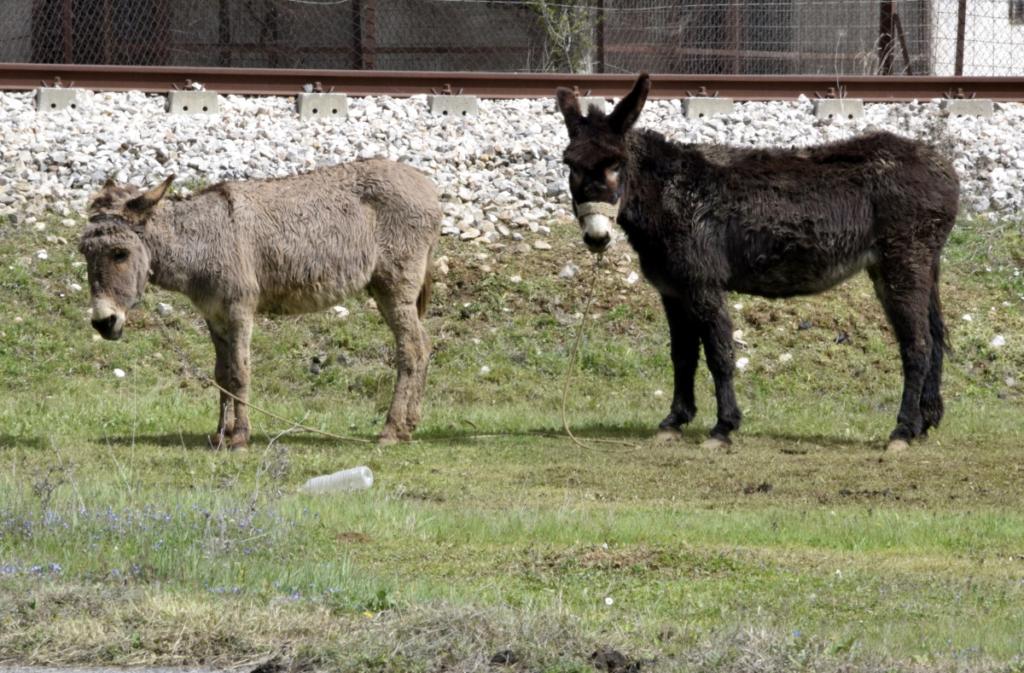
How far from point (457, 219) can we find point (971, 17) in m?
14.3

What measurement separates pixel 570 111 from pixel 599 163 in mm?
597

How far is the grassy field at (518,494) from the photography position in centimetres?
614

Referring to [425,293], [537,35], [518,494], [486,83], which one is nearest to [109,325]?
[425,293]

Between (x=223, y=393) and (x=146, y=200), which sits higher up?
(x=146, y=200)

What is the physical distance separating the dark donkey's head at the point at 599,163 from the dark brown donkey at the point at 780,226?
0.04 metres

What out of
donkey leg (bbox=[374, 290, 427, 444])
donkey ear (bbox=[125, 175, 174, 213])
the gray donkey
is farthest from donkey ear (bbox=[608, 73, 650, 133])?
donkey ear (bbox=[125, 175, 174, 213])

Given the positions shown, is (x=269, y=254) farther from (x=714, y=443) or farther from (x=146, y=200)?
(x=714, y=443)

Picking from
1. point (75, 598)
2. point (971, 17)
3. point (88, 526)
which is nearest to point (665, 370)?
point (88, 526)

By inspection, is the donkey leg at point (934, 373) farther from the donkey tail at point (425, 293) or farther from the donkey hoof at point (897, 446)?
the donkey tail at point (425, 293)

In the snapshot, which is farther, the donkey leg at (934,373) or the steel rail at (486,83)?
the steel rail at (486,83)

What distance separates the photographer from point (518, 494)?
400 inches

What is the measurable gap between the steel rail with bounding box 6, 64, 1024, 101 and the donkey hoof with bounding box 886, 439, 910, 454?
28.8ft

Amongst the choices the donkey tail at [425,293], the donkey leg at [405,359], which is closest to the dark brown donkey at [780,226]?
the donkey tail at [425,293]

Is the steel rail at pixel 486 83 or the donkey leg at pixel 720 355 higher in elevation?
the steel rail at pixel 486 83
